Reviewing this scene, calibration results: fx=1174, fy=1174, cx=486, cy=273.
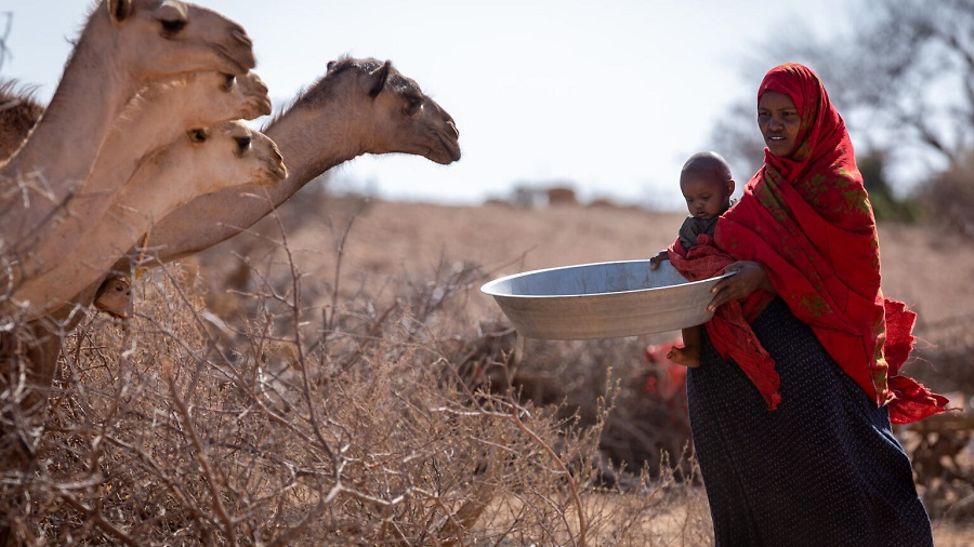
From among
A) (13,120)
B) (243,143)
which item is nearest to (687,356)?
(243,143)

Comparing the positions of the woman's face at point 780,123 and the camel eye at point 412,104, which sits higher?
the camel eye at point 412,104

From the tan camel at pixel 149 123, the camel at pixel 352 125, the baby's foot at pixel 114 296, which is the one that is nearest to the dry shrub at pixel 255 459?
the baby's foot at pixel 114 296

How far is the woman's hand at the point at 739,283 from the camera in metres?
3.99

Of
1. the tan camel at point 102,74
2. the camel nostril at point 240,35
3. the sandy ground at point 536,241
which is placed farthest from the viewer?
the sandy ground at point 536,241

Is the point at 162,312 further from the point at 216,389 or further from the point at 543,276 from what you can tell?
the point at 543,276

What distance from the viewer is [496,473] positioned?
5.06 meters

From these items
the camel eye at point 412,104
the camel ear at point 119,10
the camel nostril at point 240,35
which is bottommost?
the camel eye at point 412,104

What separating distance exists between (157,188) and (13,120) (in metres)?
1.14

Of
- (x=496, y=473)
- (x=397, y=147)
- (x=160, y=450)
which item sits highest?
(x=397, y=147)

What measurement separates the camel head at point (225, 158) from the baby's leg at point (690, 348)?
1.60 metres

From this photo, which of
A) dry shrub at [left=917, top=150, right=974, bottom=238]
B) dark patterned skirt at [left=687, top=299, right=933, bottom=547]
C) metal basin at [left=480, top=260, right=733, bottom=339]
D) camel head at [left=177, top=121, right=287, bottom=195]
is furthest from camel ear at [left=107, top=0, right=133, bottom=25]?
dry shrub at [left=917, top=150, right=974, bottom=238]

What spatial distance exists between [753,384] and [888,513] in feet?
2.18

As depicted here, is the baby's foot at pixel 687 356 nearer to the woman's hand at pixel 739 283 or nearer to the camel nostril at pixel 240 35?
the woman's hand at pixel 739 283

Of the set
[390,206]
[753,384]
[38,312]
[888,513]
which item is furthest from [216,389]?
[390,206]
